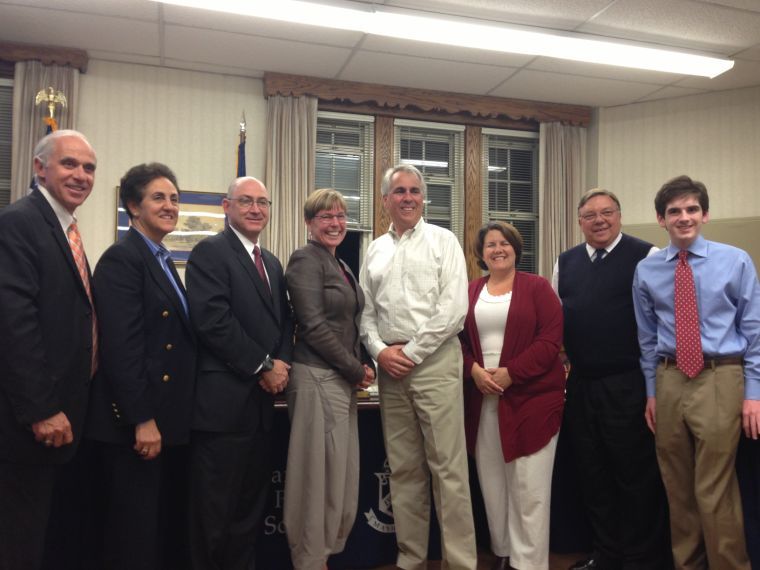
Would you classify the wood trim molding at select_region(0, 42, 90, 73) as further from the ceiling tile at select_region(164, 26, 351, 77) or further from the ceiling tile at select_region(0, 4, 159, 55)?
the ceiling tile at select_region(164, 26, 351, 77)

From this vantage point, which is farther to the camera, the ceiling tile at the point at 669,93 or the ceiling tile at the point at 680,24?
the ceiling tile at the point at 669,93

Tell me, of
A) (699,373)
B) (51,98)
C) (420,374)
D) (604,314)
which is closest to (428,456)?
(420,374)

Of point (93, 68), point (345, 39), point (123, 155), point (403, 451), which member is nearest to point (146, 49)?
point (93, 68)

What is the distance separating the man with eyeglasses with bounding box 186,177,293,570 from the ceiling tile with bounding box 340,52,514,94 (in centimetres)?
308

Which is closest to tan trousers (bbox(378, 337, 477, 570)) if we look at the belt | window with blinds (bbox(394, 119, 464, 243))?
the belt

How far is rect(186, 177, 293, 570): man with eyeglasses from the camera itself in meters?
2.06

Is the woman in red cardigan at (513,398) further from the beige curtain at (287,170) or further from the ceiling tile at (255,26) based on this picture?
the beige curtain at (287,170)

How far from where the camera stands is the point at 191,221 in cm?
513

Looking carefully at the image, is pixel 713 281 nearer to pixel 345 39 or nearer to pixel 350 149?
pixel 345 39

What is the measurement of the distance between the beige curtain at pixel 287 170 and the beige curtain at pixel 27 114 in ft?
5.41

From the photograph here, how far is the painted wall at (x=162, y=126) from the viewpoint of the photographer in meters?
4.98

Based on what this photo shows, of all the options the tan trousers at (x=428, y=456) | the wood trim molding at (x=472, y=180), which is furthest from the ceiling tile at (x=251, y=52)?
the tan trousers at (x=428, y=456)

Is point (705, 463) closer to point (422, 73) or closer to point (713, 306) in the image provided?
point (713, 306)

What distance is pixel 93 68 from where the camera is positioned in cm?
496
